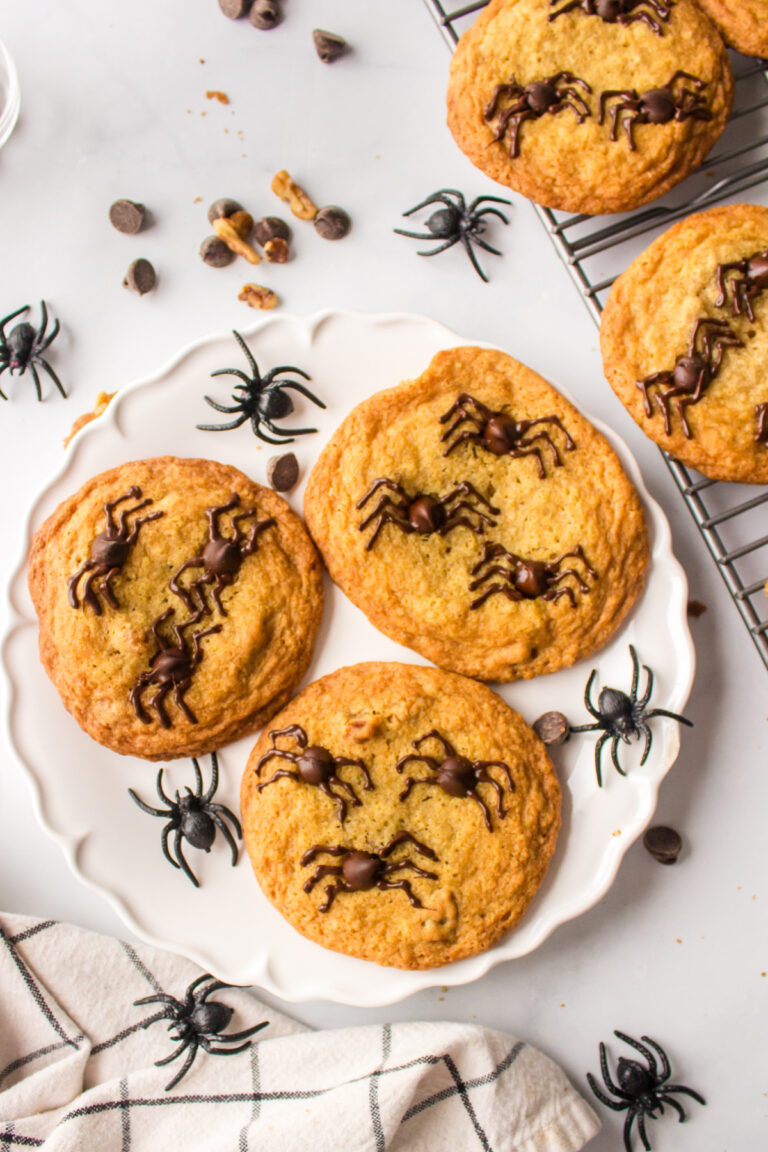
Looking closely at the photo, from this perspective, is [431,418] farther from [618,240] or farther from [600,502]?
[618,240]

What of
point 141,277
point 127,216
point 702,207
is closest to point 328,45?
point 127,216

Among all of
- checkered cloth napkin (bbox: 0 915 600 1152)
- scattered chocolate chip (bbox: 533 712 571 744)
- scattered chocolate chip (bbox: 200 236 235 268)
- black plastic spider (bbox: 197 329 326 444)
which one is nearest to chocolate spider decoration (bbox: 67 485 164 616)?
black plastic spider (bbox: 197 329 326 444)

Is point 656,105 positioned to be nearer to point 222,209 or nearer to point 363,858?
point 222,209

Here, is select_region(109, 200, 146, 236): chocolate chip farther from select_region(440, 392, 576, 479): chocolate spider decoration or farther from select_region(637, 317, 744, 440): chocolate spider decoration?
select_region(637, 317, 744, 440): chocolate spider decoration

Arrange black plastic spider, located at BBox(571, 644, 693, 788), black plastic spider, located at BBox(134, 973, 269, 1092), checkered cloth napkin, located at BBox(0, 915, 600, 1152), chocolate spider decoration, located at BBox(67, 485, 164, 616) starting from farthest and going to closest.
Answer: black plastic spider, located at BBox(134, 973, 269, 1092), checkered cloth napkin, located at BBox(0, 915, 600, 1152), black plastic spider, located at BBox(571, 644, 693, 788), chocolate spider decoration, located at BBox(67, 485, 164, 616)

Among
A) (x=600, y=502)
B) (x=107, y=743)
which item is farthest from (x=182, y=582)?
(x=600, y=502)

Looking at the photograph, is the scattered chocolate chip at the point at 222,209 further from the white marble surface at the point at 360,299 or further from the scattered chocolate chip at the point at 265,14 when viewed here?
the scattered chocolate chip at the point at 265,14

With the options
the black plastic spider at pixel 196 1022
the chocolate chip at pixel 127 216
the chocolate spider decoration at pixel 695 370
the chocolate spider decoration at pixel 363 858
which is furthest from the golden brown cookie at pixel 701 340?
the black plastic spider at pixel 196 1022
